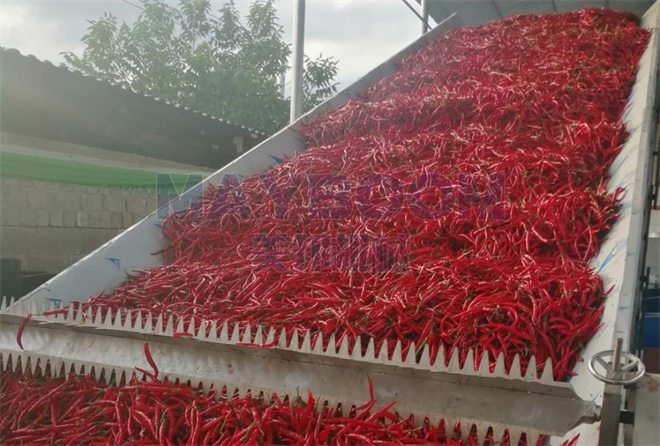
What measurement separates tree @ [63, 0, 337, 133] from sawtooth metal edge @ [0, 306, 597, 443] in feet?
32.0

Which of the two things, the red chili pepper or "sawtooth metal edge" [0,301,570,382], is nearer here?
"sawtooth metal edge" [0,301,570,382]

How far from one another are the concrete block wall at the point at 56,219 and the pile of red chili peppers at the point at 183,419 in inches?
129

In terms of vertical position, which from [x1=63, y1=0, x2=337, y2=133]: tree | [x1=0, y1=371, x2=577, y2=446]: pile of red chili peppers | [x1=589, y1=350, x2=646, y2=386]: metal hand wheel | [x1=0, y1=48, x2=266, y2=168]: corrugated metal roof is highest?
[x1=63, y1=0, x2=337, y2=133]: tree

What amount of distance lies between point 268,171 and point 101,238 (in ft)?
9.81

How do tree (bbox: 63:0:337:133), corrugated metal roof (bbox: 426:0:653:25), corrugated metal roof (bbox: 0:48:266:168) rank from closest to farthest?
corrugated metal roof (bbox: 0:48:266:168), corrugated metal roof (bbox: 426:0:653:25), tree (bbox: 63:0:337:133)

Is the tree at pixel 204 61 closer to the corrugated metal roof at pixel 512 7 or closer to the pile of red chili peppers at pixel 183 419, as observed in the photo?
the corrugated metal roof at pixel 512 7

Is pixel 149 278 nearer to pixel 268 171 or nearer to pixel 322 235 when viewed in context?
pixel 322 235

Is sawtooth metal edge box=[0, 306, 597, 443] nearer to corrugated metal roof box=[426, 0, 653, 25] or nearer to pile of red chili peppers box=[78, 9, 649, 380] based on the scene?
pile of red chili peppers box=[78, 9, 649, 380]

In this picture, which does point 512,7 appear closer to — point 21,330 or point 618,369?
point 618,369

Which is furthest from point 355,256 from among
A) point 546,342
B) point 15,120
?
point 15,120

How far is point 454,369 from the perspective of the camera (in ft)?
4.48

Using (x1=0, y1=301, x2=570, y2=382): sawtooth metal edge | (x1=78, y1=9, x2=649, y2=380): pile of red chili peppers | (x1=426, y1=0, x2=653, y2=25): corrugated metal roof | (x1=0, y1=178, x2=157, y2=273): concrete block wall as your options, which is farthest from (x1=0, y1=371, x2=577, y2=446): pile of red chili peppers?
(x1=426, y1=0, x2=653, y2=25): corrugated metal roof

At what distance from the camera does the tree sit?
10680mm

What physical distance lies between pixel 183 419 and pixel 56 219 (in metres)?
4.22
